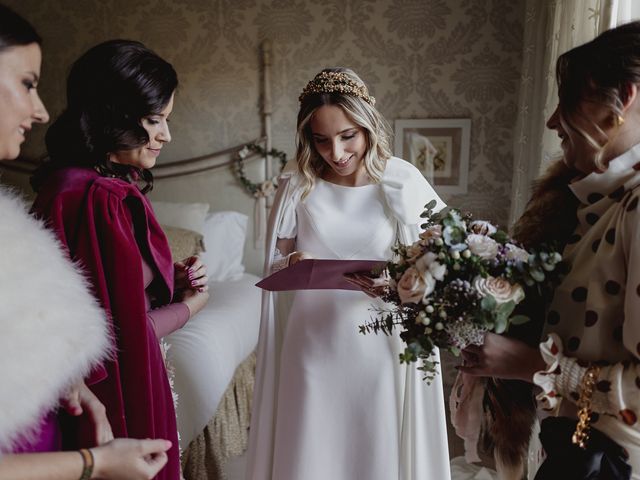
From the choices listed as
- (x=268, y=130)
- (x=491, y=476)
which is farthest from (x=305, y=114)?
(x=491, y=476)

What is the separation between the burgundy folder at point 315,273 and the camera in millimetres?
1593

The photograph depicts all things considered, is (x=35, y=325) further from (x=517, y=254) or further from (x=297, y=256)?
(x=297, y=256)

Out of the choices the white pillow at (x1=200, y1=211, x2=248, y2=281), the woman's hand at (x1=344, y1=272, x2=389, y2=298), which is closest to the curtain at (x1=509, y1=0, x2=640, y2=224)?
the woman's hand at (x1=344, y1=272, x2=389, y2=298)

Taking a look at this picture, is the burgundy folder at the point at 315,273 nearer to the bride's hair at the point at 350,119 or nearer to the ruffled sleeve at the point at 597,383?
the bride's hair at the point at 350,119

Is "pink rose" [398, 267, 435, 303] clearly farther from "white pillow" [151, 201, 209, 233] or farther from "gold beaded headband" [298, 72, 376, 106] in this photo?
"white pillow" [151, 201, 209, 233]

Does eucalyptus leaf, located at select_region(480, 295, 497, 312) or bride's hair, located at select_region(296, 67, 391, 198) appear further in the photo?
bride's hair, located at select_region(296, 67, 391, 198)

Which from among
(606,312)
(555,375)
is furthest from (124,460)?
(606,312)

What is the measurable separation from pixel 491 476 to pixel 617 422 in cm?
193

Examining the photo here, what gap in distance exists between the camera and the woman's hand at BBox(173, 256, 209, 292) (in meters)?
1.65

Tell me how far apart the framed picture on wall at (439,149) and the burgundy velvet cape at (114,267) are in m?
2.60

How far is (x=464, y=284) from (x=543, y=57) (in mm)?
2310

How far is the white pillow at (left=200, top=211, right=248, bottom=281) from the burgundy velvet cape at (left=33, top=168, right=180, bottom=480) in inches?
92.8

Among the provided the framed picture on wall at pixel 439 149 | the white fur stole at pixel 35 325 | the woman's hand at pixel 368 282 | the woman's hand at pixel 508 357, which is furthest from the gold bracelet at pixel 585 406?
the framed picture on wall at pixel 439 149

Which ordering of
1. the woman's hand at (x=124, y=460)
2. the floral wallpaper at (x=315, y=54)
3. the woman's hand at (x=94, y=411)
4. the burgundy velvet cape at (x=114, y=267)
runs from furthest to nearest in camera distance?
the floral wallpaper at (x=315, y=54) < the burgundy velvet cape at (x=114, y=267) < the woman's hand at (x=94, y=411) < the woman's hand at (x=124, y=460)
